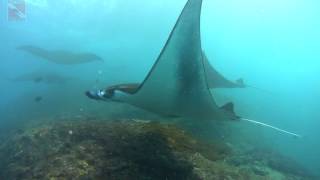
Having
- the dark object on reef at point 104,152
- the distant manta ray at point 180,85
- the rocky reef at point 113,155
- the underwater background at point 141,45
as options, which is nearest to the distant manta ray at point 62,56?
the underwater background at point 141,45

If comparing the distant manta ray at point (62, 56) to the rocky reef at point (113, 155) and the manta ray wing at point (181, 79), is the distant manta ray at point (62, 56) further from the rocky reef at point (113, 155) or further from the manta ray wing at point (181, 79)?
the manta ray wing at point (181, 79)

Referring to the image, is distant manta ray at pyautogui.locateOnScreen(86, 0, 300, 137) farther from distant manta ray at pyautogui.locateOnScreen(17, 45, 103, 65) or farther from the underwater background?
distant manta ray at pyautogui.locateOnScreen(17, 45, 103, 65)

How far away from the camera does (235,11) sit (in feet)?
136

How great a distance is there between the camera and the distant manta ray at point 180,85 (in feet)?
15.1

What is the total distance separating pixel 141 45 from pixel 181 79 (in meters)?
45.3

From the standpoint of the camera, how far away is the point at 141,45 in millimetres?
49875

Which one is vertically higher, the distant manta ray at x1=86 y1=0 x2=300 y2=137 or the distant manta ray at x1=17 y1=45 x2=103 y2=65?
the distant manta ray at x1=17 y1=45 x2=103 y2=65

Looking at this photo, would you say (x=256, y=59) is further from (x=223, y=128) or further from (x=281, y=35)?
(x=223, y=128)

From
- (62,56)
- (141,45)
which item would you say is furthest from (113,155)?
(141,45)

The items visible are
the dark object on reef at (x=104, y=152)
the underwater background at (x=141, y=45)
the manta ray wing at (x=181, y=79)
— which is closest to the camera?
the manta ray wing at (x=181, y=79)

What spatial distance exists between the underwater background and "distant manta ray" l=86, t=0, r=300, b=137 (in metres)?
2.86

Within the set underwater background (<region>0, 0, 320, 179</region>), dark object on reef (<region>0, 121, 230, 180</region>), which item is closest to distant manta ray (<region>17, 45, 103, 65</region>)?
underwater background (<region>0, 0, 320, 179</region>)

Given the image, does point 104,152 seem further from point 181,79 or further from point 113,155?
point 181,79

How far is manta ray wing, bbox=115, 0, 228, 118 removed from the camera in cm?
455
